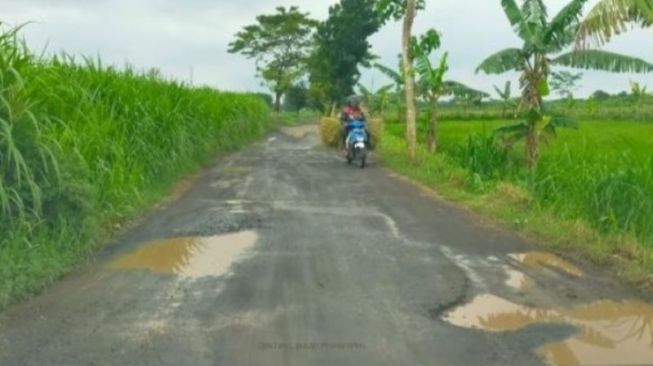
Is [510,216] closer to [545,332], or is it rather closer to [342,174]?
[545,332]

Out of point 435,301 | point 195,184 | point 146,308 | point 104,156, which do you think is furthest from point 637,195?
point 195,184

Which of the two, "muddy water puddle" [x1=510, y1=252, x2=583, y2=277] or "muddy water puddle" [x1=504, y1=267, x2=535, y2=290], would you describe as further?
"muddy water puddle" [x1=510, y1=252, x2=583, y2=277]

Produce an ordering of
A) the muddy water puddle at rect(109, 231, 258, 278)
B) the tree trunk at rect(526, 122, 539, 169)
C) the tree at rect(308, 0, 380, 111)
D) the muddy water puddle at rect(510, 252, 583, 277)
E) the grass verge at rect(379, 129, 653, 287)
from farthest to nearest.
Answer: the tree at rect(308, 0, 380, 111)
the tree trunk at rect(526, 122, 539, 169)
the grass verge at rect(379, 129, 653, 287)
the muddy water puddle at rect(510, 252, 583, 277)
the muddy water puddle at rect(109, 231, 258, 278)

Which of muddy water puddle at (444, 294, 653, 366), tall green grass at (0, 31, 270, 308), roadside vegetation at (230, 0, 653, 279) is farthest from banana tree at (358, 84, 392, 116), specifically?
muddy water puddle at (444, 294, 653, 366)

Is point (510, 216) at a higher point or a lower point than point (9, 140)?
lower

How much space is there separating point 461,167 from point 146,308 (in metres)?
10.7

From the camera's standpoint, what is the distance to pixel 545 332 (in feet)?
19.6

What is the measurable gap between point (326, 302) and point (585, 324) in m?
2.00

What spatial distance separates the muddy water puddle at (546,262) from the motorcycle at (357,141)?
427 inches

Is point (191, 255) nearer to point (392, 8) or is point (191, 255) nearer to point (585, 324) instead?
point (585, 324)

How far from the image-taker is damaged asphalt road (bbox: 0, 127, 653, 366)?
543cm

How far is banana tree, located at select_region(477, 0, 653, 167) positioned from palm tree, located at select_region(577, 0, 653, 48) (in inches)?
162

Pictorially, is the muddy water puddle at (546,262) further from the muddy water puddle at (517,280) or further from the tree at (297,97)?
the tree at (297,97)

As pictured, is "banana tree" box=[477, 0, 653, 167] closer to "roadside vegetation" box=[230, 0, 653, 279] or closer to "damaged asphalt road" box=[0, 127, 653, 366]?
"roadside vegetation" box=[230, 0, 653, 279]
